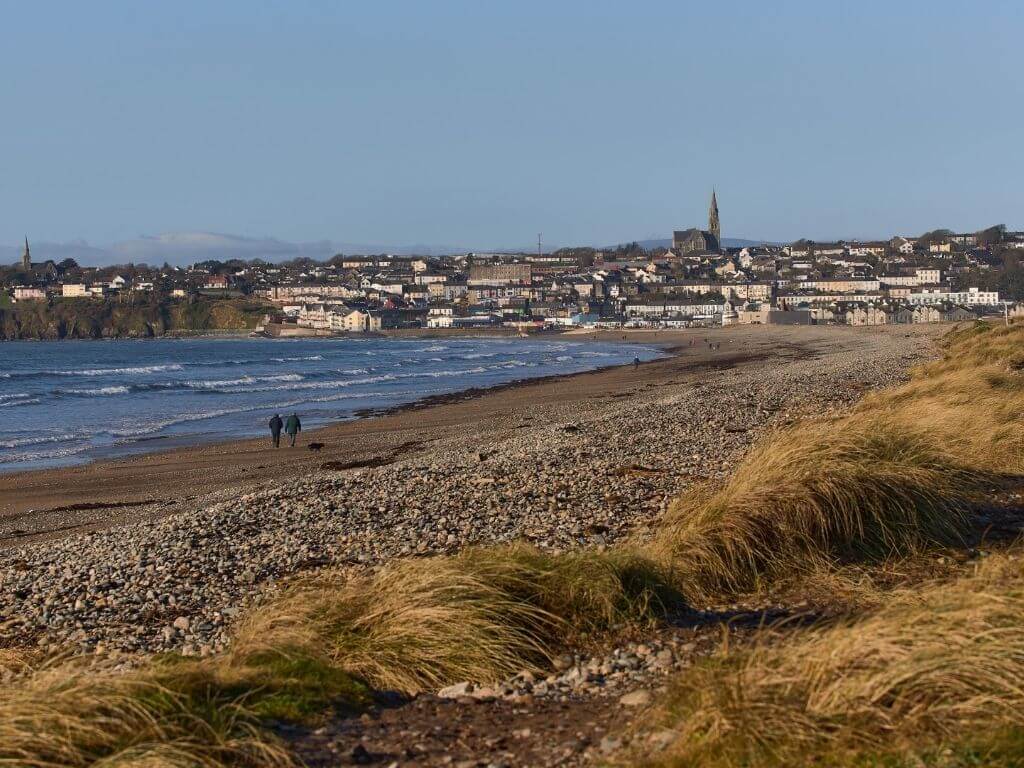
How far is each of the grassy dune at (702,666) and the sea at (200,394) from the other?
60.8ft

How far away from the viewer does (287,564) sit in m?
9.70

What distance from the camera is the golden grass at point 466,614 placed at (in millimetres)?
5863

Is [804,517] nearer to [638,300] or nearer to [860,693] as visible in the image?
[860,693]

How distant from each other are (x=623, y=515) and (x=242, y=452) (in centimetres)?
1478

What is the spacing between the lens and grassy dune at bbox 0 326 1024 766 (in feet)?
14.1

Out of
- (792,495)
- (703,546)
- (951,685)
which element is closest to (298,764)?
(951,685)

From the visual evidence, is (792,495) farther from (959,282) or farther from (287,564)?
(959,282)

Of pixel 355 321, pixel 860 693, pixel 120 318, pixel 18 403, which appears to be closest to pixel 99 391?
pixel 18 403

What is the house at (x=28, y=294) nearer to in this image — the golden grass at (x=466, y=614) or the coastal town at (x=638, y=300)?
the coastal town at (x=638, y=300)

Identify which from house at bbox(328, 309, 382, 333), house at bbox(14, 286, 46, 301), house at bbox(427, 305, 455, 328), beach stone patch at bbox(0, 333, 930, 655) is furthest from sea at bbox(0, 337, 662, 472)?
house at bbox(14, 286, 46, 301)

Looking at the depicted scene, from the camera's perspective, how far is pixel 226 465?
70.9 ft

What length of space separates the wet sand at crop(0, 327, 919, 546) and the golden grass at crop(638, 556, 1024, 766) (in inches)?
465

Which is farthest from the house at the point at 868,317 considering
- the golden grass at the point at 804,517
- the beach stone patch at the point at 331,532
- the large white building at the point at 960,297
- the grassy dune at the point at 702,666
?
the grassy dune at the point at 702,666

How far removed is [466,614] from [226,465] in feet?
53.4
